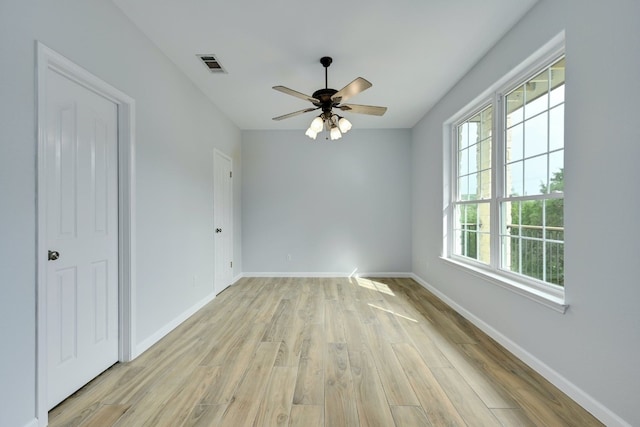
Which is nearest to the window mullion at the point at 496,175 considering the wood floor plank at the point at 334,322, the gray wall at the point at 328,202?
the wood floor plank at the point at 334,322

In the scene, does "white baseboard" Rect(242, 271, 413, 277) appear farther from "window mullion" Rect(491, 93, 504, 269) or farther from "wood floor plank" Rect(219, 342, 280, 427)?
"wood floor plank" Rect(219, 342, 280, 427)

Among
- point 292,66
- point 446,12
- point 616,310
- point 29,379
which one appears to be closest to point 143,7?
point 292,66

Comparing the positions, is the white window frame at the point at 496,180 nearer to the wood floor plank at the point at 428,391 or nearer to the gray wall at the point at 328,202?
the wood floor plank at the point at 428,391

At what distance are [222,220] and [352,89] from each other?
2.90 metres

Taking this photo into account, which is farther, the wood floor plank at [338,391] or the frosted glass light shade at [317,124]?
the frosted glass light shade at [317,124]

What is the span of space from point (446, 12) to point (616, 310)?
7.53ft

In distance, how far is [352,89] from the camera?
2.39 m

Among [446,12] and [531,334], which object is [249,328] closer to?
[531,334]

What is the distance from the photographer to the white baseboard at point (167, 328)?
92.9 inches

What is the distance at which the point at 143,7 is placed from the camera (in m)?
2.11

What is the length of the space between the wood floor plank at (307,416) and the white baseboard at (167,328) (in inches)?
60.2

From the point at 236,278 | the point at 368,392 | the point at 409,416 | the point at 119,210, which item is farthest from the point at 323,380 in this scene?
the point at 236,278

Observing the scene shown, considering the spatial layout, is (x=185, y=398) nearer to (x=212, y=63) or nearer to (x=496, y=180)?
(x=212, y=63)

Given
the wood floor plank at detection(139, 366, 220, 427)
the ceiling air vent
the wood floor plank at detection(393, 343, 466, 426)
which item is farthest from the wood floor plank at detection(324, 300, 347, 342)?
the ceiling air vent
